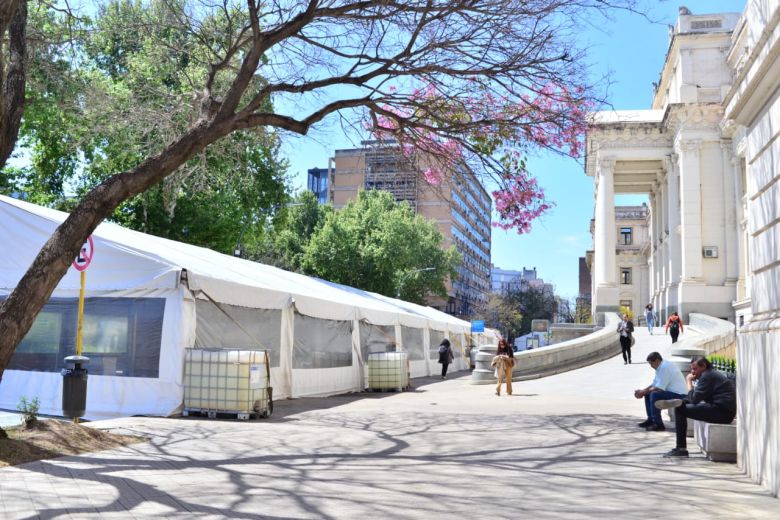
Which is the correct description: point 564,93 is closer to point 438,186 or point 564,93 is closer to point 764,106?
point 438,186

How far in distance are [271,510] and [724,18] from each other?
51477 millimetres

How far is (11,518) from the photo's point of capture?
567 cm

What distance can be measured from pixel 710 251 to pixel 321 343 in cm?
3360

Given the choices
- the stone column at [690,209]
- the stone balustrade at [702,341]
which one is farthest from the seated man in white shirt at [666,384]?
the stone column at [690,209]

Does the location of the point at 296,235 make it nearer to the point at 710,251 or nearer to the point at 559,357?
the point at 710,251

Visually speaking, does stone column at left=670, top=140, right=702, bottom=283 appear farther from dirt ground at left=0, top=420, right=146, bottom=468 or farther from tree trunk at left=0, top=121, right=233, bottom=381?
dirt ground at left=0, top=420, right=146, bottom=468

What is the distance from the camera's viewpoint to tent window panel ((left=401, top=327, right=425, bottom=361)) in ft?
84.3

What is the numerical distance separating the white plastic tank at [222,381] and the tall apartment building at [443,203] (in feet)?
14.2

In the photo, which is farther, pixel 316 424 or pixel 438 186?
pixel 438 186

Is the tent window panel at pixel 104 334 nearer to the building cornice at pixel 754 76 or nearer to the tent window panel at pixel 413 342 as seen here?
the building cornice at pixel 754 76

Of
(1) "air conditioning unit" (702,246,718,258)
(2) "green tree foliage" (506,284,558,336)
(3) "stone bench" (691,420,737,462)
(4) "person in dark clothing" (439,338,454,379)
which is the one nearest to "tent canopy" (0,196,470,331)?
(3) "stone bench" (691,420,737,462)

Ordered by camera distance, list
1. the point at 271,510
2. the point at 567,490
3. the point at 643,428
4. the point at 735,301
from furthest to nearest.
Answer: the point at 735,301
the point at 643,428
the point at 567,490
the point at 271,510

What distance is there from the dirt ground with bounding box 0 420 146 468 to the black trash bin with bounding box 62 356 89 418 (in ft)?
1.77

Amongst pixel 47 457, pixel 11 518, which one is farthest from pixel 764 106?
pixel 47 457
